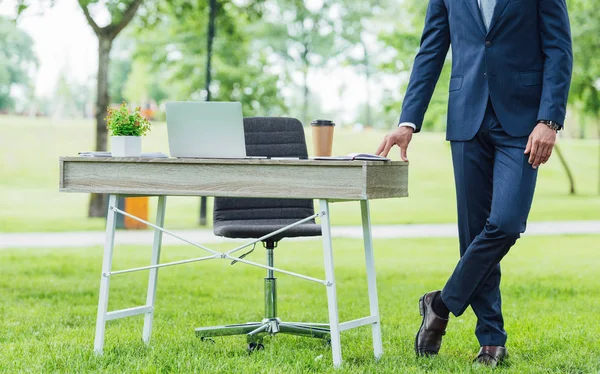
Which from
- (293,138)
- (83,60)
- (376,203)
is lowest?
(376,203)

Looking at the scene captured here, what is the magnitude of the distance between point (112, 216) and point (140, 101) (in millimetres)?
55933

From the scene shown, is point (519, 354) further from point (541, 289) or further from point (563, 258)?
point (563, 258)

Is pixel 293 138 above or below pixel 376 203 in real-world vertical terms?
above

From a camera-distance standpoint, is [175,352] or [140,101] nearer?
[175,352]

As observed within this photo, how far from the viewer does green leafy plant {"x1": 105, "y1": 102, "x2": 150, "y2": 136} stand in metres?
4.73

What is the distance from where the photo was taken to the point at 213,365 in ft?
14.4

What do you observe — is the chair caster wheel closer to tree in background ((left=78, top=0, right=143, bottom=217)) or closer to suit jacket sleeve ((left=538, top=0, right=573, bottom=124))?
suit jacket sleeve ((left=538, top=0, right=573, bottom=124))

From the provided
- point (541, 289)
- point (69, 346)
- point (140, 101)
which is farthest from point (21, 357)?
point (140, 101)

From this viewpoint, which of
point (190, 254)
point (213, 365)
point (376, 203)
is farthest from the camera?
point (376, 203)

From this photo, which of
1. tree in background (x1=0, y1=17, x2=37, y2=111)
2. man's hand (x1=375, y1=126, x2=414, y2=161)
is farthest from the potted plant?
tree in background (x1=0, y1=17, x2=37, y2=111)

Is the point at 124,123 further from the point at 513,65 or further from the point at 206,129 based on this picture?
the point at 513,65

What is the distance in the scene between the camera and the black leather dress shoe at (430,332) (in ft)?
15.4

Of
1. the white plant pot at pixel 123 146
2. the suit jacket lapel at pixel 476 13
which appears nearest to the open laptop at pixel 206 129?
the white plant pot at pixel 123 146

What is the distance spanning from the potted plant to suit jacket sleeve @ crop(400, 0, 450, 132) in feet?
4.64
